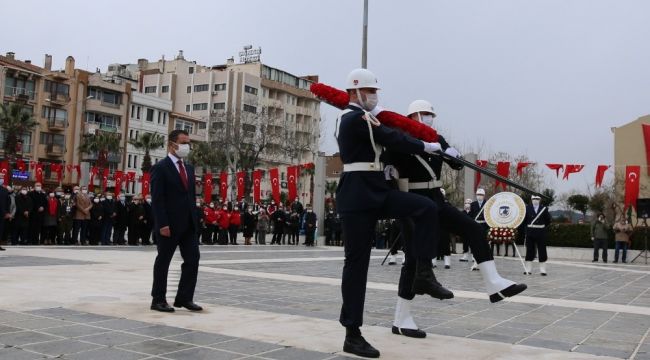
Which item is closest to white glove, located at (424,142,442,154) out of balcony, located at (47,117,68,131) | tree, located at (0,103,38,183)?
tree, located at (0,103,38,183)

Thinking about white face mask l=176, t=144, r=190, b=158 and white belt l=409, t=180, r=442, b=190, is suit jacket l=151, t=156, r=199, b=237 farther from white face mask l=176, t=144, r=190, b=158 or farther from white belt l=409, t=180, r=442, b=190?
white belt l=409, t=180, r=442, b=190

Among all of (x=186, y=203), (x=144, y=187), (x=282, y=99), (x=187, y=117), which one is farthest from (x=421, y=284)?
(x=282, y=99)

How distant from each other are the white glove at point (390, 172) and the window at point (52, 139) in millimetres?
64419

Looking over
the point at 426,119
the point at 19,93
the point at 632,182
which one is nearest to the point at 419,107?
the point at 426,119

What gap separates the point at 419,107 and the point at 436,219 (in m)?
1.51

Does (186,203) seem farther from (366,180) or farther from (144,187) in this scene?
(144,187)

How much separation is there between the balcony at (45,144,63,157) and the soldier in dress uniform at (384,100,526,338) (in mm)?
63726

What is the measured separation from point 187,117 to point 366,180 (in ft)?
255

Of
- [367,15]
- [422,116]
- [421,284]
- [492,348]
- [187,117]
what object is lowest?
[492,348]

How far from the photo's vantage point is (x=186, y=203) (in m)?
6.77

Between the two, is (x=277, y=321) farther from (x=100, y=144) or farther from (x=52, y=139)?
(x=52, y=139)

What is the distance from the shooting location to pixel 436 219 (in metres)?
5.21

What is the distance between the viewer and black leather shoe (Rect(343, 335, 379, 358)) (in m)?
4.55

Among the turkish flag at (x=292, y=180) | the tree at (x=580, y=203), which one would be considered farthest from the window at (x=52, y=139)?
the tree at (x=580, y=203)
